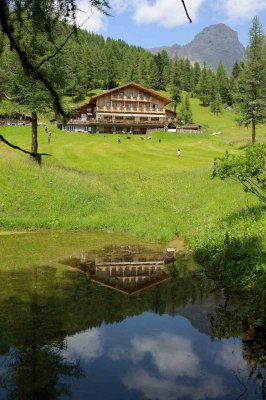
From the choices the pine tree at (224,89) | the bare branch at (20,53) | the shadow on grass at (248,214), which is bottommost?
the shadow on grass at (248,214)

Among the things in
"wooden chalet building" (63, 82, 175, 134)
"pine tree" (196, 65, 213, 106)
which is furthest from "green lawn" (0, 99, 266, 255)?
"pine tree" (196, 65, 213, 106)

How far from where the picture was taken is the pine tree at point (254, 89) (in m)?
66.2

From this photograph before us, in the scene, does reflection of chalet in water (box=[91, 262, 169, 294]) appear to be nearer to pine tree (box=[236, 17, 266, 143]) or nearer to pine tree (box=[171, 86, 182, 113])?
pine tree (box=[236, 17, 266, 143])

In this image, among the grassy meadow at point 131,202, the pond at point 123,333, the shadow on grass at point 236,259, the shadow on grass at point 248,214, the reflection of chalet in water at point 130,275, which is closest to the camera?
the pond at point 123,333

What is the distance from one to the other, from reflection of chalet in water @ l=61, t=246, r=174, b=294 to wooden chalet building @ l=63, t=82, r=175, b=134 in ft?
270

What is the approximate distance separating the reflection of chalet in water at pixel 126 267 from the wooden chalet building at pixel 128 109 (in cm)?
8240

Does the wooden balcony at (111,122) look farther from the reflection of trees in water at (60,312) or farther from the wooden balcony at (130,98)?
the reflection of trees in water at (60,312)

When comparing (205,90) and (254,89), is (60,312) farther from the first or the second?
(205,90)

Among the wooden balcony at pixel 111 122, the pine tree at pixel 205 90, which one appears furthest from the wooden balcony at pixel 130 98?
the pine tree at pixel 205 90

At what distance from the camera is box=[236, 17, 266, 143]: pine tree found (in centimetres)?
6625

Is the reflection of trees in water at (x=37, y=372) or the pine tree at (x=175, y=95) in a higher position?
the pine tree at (x=175, y=95)

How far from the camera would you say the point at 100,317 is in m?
13.5

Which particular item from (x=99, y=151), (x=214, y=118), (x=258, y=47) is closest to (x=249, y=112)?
(x=258, y=47)

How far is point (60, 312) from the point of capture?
44.5ft
